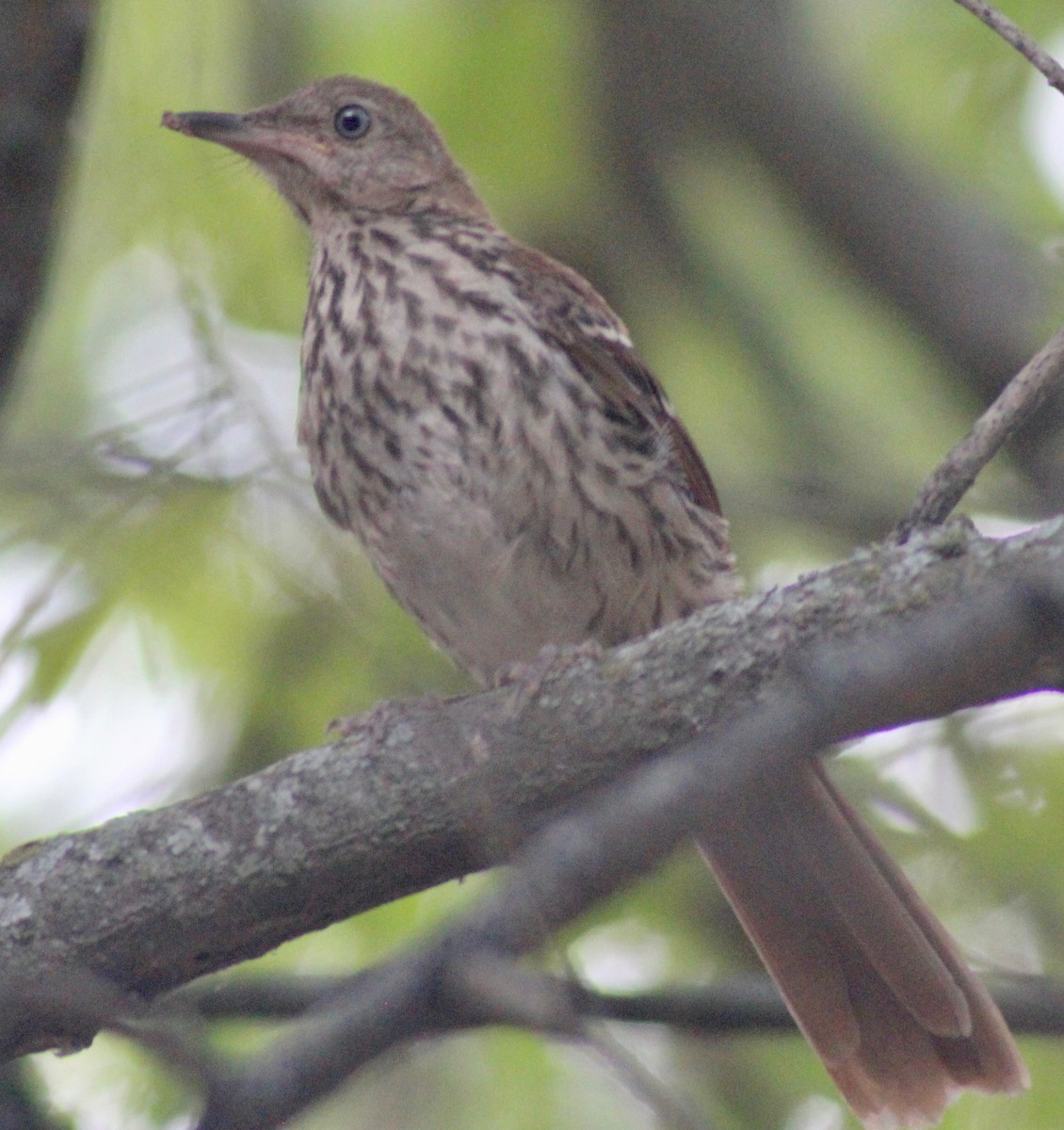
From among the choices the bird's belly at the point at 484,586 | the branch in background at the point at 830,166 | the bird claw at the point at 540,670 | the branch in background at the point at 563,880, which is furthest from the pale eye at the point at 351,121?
the branch in background at the point at 563,880

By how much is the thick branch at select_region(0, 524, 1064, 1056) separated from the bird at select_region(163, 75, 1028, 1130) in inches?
33.1

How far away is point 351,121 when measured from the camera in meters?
4.85

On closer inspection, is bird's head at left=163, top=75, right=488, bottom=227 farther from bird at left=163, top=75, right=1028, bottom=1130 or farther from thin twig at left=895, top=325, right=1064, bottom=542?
thin twig at left=895, top=325, right=1064, bottom=542

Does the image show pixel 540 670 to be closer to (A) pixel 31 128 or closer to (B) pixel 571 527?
(B) pixel 571 527

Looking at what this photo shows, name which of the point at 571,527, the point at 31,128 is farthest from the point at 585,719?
the point at 31,128

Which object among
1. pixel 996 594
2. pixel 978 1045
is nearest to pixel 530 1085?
pixel 978 1045

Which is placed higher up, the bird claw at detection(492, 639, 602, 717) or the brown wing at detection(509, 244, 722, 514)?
the brown wing at detection(509, 244, 722, 514)

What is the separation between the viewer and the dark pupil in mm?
4836

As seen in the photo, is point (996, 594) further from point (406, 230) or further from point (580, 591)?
point (406, 230)

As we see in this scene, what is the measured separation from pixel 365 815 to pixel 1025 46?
5.32ft

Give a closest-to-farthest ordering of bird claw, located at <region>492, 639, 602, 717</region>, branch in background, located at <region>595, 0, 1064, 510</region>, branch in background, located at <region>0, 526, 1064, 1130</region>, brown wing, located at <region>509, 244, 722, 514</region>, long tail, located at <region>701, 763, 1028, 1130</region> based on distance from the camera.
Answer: branch in background, located at <region>0, 526, 1064, 1130</region>, bird claw, located at <region>492, 639, 602, 717</region>, long tail, located at <region>701, 763, 1028, 1130</region>, brown wing, located at <region>509, 244, 722, 514</region>, branch in background, located at <region>595, 0, 1064, 510</region>

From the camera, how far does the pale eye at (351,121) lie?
4836 millimetres

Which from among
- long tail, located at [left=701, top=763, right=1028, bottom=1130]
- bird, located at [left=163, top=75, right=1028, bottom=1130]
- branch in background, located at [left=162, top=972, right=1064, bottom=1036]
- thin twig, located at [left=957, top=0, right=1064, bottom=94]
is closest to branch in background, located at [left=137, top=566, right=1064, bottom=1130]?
thin twig, located at [left=957, top=0, right=1064, bottom=94]

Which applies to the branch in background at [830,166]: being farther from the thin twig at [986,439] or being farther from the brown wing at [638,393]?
the thin twig at [986,439]
